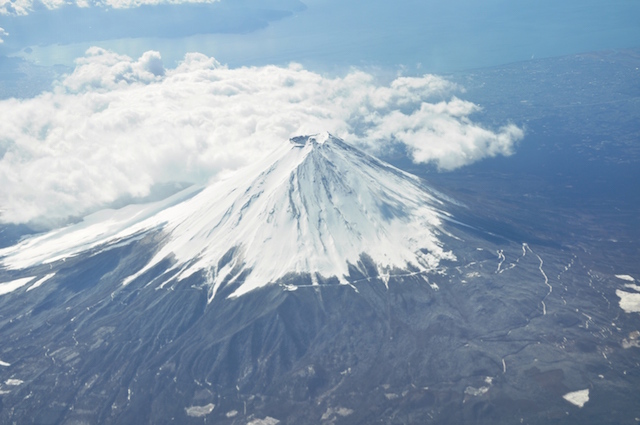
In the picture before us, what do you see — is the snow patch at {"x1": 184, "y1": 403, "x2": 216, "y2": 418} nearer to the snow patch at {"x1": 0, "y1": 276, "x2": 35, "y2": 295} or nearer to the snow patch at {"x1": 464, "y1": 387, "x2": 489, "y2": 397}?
the snow patch at {"x1": 464, "y1": 387, "x2": 489, "y2": 397}

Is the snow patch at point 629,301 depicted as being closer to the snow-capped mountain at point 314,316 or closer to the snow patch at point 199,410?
the snow-capped mountain at point 314,316

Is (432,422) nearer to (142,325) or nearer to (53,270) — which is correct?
(142,325)

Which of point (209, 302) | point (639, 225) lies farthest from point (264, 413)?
point (639, 225)

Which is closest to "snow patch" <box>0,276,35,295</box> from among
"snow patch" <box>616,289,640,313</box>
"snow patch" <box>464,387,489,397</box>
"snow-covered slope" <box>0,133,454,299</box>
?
"snow-covered slope" <box>0,133,454,299</box>

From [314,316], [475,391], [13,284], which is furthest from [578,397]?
[13,284]

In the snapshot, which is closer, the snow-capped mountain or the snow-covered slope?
the snow-capped mountain

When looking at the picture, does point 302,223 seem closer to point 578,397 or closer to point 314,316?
point 314,316
